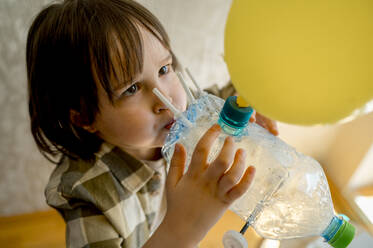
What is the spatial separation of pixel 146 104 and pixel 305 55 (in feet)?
1.20

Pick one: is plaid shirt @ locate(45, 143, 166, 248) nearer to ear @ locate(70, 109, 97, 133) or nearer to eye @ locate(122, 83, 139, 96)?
ear @ locate(70, 109, 97, 133)

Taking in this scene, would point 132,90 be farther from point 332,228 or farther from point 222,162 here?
point 332,228

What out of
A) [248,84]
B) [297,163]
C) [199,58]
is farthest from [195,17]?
[248,84]

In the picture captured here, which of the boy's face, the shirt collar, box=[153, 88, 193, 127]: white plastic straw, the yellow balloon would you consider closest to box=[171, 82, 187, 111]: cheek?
the boy's face

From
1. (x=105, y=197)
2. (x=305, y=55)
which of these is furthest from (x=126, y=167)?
(x=305, y=55)

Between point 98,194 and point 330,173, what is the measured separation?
2.37 ft

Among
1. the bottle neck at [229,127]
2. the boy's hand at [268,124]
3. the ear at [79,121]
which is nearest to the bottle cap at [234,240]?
the bottle neck at [229,127]

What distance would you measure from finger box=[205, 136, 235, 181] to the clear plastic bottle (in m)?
0.09

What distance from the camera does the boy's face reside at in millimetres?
555

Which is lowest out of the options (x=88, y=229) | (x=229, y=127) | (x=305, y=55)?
(x=88, y=229)

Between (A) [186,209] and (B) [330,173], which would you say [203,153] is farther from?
(B) [330,173]

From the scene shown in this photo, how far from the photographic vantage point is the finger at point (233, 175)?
15.3 inches

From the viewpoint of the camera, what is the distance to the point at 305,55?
0.24 meters

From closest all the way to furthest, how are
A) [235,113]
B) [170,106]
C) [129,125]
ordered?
[235,113]
[170,106]
[129,125]
